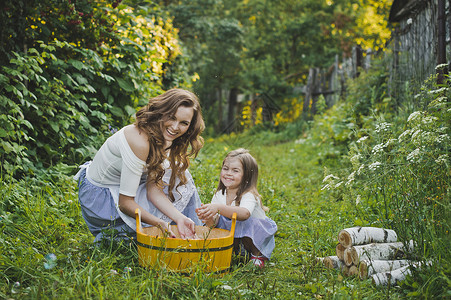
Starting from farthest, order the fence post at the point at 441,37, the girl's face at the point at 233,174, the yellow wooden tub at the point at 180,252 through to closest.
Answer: the fence post at the point at 441,37, the girl's face at the point at 233,174, the yellow wooden tub at the point at 180,252

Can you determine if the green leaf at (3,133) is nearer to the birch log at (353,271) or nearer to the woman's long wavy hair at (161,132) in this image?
the woman's long wavy hair at (161,132)

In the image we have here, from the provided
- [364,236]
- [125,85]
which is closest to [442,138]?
[364,236]

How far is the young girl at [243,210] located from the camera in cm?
262

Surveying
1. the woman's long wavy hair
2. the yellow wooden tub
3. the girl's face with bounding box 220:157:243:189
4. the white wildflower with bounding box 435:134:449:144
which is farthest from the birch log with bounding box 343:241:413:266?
the woman's long wavy hair

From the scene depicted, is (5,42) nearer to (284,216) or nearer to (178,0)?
(284,216)

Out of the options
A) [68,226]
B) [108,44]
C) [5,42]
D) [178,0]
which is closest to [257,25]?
[178,0]

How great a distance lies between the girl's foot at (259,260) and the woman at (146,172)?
44cm

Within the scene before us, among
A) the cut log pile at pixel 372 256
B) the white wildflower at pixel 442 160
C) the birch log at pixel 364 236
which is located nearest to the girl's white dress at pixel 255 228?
the cut log pile at pixel 372 256

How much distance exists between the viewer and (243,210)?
2646mm

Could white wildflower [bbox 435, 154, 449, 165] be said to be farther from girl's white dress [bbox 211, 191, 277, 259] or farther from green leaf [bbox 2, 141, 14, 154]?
green leaf [bbox 2, 141, 14, 154]

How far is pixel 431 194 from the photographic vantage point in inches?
95.3

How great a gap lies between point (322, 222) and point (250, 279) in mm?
1110

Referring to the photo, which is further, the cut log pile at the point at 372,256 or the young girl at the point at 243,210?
the young girl at the point at 243,210

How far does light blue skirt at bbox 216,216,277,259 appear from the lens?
266 cm
